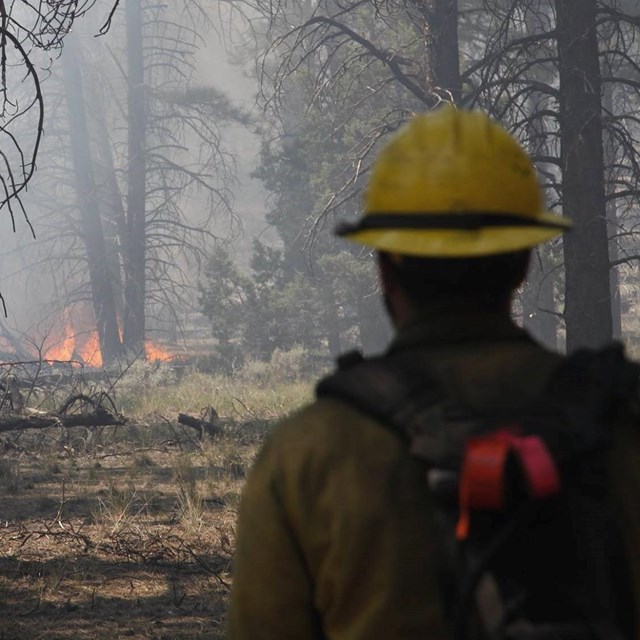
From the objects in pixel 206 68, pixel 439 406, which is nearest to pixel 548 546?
pixel 439 406

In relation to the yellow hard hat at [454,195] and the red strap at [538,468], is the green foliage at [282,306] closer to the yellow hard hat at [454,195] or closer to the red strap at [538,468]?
the yellow hard hat at [454,195]

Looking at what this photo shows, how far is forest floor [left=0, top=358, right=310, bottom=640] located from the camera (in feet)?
20.0

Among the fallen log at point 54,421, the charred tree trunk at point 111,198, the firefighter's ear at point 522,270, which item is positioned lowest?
the fallen log at point 54,421

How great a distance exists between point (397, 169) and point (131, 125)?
3117cm

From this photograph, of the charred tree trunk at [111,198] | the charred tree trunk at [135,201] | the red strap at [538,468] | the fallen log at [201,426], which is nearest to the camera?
the red strap at [538,468]

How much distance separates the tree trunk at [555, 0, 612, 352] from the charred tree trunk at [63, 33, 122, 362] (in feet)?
66.9

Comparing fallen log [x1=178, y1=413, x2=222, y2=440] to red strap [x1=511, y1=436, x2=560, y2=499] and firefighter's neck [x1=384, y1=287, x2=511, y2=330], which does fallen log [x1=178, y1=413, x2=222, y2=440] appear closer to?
firefighter's neck [x1=384, y1=287, x2=511, y2=330]

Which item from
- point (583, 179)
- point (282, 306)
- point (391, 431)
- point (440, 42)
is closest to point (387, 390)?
point (391, 431)

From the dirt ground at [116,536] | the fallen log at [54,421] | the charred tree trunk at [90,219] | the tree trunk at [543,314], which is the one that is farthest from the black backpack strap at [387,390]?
the charred tree trunk at [90,219]

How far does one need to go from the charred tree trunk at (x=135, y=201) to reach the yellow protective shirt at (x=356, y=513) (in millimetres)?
28165

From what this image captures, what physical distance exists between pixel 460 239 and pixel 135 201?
30376 mm

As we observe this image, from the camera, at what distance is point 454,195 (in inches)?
67.4

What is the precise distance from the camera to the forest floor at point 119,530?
20.0ft

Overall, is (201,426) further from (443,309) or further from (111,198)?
(111,198)
